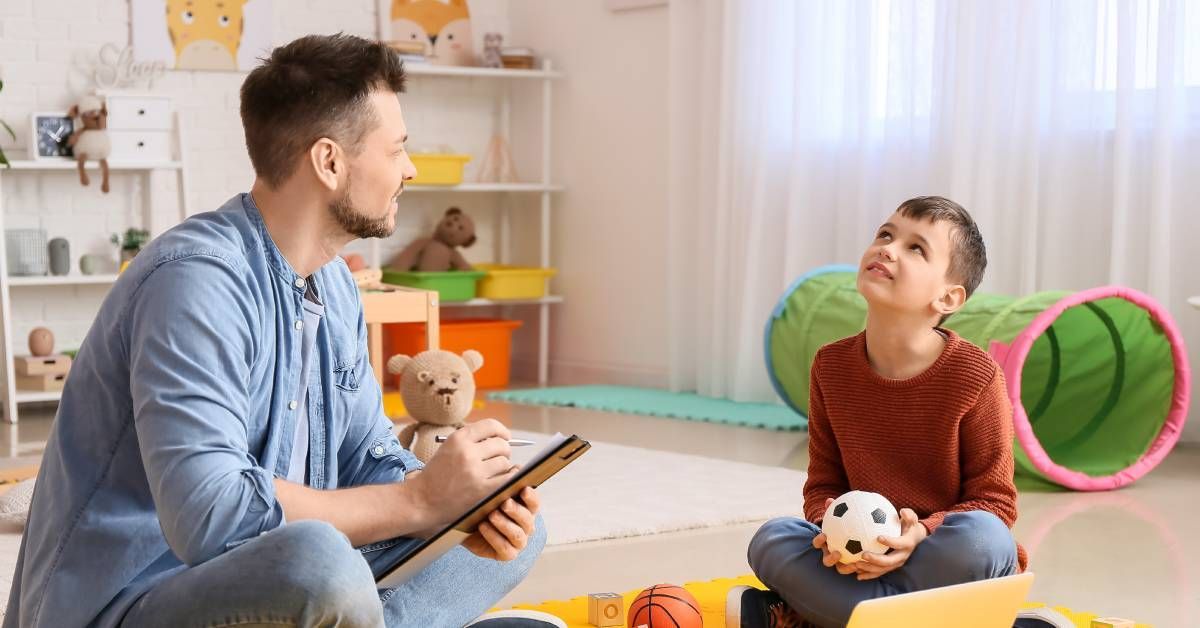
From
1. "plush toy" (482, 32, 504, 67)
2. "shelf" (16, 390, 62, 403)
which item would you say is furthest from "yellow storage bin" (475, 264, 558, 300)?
"shelf" (16, 390, 62, 403)

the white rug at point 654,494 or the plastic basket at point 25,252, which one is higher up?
the plastic basket at point 25,252

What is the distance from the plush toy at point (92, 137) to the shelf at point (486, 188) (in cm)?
114

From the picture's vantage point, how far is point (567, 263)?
603 cm

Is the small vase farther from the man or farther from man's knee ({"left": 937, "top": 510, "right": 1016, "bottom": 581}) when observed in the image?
man's knee ({"left": 937, "top": 510, "right": 1016, "bottom": 581})

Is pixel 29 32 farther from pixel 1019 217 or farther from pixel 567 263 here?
pixel 1019 217

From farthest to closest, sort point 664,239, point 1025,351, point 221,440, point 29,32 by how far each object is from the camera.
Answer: point 664,239 → point 29,32 → point 1025,351 → point 221,440

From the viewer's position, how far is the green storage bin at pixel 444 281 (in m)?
5.59

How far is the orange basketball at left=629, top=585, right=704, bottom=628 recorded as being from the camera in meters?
2.13

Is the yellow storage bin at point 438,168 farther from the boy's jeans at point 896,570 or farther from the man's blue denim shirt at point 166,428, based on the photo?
the man's blue denim shirt at point 166,428

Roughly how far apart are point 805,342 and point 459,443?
2625mm

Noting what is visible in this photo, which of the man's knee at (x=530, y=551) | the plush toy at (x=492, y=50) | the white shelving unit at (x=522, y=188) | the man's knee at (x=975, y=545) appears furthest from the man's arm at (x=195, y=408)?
the plush toy at (x=492, y=50)

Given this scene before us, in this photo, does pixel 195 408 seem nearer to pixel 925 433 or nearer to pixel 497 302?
pixel 925 433

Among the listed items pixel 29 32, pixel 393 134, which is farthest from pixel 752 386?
pixel 393 134

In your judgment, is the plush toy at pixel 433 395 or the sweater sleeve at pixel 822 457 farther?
the plush toy at pixel 433 395
